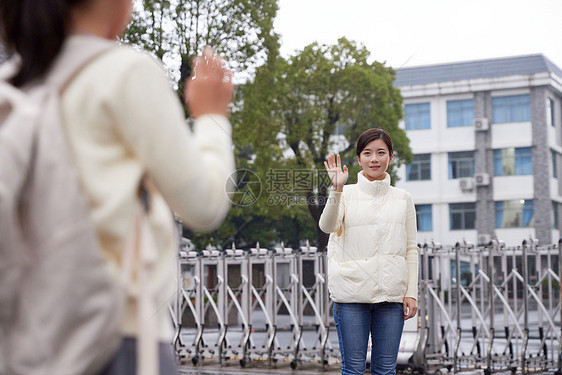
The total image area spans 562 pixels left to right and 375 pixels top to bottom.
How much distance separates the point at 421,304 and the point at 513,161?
28.8 metres

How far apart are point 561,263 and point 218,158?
23.2 ft

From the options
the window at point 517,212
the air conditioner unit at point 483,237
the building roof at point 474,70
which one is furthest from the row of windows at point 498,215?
the building roof at point 474,70

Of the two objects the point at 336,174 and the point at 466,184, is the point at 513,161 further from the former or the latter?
the point at 336,174

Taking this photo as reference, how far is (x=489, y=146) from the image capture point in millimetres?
35906

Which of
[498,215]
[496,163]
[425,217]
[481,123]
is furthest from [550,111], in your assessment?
[425,217]

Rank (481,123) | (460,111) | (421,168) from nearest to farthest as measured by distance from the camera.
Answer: (481,123) < (460,111) < (421,168)

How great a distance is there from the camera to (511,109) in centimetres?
3572

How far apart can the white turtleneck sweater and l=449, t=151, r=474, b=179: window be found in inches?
1270

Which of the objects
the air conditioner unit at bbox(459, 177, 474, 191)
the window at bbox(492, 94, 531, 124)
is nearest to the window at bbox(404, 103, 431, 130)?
the air conditioner unit at bbox(459, 177, 474, 191)

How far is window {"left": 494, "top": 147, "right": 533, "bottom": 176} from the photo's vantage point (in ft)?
118

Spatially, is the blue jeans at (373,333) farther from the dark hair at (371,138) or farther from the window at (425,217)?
the window at (425,217)

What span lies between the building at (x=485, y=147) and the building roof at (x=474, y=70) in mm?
40

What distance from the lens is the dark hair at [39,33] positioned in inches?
53.4

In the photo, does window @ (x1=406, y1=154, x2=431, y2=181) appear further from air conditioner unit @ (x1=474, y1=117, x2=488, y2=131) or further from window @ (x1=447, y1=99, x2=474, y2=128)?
air conditioner unit @ (x1=474, y1=117, x2=488, y2=131)
